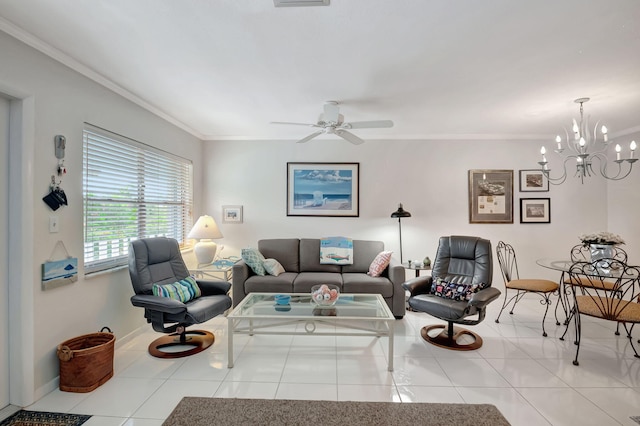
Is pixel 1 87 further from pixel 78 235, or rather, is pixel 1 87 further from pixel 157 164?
pixel 157 164

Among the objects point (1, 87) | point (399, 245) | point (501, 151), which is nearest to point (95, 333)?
point (1, 87)

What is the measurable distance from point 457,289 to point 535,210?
8.37 feet

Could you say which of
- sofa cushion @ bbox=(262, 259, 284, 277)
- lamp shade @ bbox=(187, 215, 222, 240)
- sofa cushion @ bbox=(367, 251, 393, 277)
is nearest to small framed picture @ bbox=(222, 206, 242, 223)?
lamp shade @ bbox=(187, 215, 222, 240)

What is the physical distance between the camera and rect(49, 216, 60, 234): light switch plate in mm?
2264

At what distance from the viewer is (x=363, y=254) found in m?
4.35

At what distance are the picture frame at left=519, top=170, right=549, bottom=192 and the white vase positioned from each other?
5.53ft

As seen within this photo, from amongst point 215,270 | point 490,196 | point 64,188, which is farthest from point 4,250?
point 490,196

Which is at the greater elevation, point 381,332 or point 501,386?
point 381,332

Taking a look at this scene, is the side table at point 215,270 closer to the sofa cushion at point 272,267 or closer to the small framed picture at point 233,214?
the sofa cushion at point 272,267

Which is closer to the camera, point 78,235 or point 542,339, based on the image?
point 78,235

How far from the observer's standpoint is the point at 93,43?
2172 millimetres

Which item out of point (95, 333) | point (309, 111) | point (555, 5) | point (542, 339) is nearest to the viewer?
point (555, 5)

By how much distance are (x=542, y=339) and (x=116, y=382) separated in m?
4.05

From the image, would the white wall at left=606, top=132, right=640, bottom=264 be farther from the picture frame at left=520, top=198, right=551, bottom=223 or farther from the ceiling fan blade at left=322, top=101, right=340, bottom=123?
the ceiling fan blade at left=322, top=101, right=340, bottom=123
